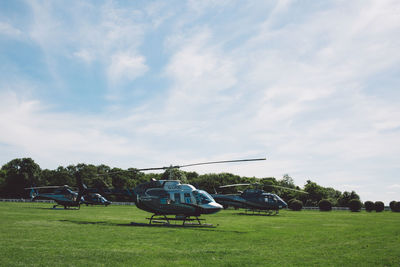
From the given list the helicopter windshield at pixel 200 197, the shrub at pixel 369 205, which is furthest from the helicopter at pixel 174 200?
the shrub at pixel 369 205

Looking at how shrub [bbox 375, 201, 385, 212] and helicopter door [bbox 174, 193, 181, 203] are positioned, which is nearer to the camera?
helicopter door [bbox 174, 193, 181, 203]

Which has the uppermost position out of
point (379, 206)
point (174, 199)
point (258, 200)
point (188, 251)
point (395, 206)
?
point (174, 199)

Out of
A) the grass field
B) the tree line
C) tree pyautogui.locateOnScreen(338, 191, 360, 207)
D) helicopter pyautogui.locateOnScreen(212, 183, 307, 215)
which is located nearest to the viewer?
the grass field

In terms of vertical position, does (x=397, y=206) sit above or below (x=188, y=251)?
above

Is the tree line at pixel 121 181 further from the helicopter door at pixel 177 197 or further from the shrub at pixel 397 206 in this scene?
the helicopter door at pixel 177 197

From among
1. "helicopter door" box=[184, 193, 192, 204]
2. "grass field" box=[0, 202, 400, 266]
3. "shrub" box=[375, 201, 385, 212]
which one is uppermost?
"helicopter door" box=[184, 193, 192, 204]

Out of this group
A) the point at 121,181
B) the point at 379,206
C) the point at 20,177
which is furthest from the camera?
the point at 121,181

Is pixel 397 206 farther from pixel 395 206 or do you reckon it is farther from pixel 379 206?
pixel 379 206

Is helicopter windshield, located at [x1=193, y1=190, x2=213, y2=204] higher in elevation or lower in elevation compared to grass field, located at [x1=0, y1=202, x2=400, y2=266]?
higher

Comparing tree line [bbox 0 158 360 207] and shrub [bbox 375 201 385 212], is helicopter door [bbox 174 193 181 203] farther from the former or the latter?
tree line [bbox 0 158 360 207]

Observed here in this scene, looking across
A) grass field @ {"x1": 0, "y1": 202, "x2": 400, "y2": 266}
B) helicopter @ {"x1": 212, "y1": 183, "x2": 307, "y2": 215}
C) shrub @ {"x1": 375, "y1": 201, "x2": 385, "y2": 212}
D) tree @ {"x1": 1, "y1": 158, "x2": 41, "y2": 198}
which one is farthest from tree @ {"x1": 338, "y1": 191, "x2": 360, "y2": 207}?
tree @ {"x1": 1, "y1": 158, "x2": 41, "y2": 198}

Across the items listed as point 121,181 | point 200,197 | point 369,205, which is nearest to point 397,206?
point 369,205

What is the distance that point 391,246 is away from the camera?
481 inches

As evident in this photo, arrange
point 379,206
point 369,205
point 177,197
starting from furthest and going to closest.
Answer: point 379,206 < point 369,205 < point 177,197
